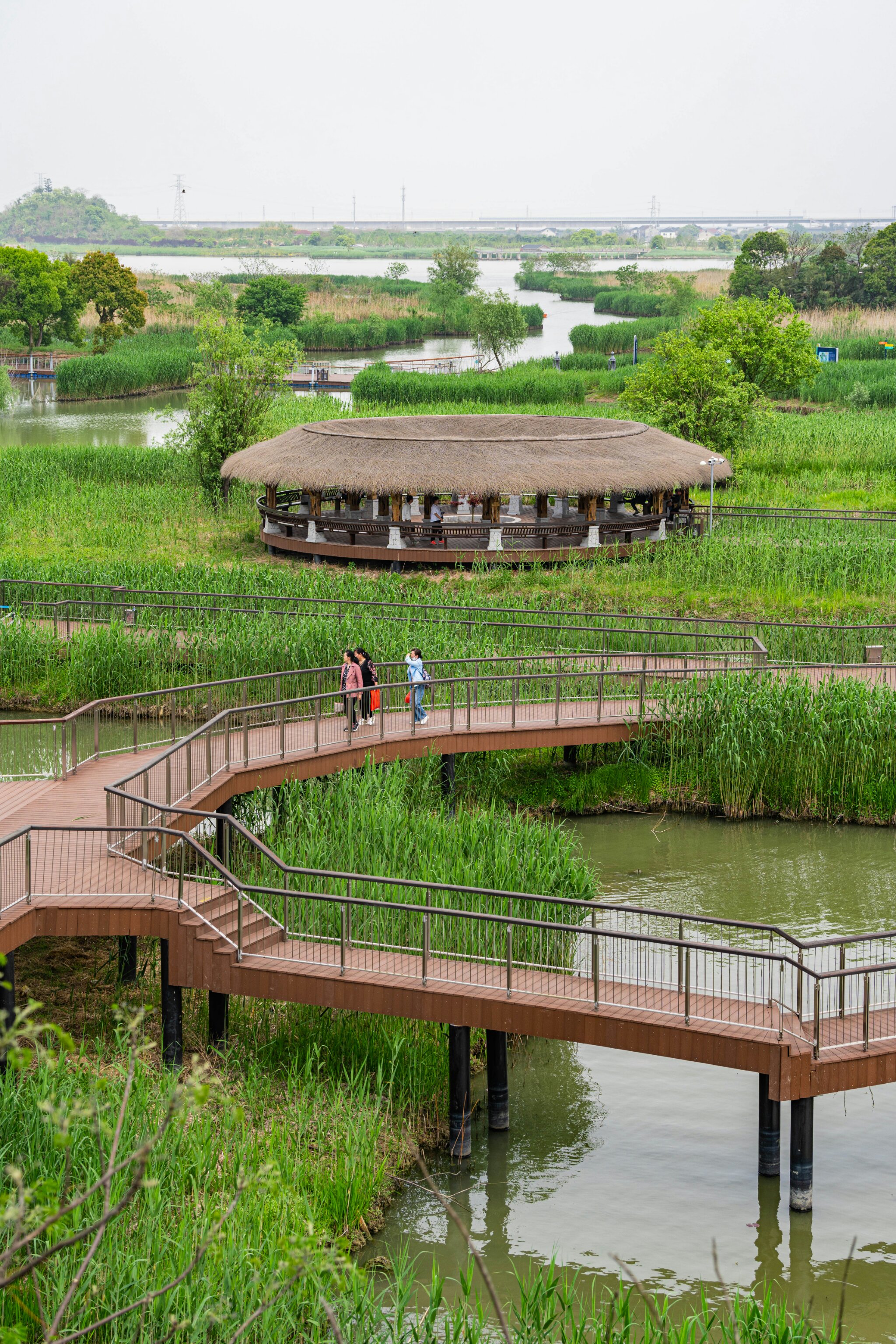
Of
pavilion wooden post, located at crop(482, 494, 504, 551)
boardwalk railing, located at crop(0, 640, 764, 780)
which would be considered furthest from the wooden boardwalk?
pavilion wooden post, located at crop(482, 494, 504, 551)

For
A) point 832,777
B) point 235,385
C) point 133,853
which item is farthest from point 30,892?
point 235,385

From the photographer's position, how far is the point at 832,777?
2455cm

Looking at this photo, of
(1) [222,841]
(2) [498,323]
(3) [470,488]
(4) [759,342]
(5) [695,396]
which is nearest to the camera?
(1) [222,841]

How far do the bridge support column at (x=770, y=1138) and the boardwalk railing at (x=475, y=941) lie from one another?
0.88 meters

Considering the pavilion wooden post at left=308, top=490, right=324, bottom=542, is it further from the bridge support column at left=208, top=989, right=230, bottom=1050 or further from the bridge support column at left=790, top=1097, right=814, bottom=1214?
the bridge support column at left=790, top=1097, right=814, bottom=1214

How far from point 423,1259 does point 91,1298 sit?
4.04m

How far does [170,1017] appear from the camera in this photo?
16.2m

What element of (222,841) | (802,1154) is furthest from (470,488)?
(802,1154)

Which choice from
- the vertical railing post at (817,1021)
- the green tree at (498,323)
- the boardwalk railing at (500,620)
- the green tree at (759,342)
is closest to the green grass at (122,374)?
the green tree at (498,323)

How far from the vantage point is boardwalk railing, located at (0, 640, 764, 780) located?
20.7 m

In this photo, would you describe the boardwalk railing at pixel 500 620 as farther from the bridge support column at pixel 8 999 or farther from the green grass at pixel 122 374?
the green grass at pixel 122 374

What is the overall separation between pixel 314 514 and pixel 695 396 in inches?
549

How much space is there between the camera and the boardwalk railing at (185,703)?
813 inches

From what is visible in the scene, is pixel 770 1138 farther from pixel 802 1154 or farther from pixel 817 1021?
pixel 817 1021
